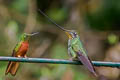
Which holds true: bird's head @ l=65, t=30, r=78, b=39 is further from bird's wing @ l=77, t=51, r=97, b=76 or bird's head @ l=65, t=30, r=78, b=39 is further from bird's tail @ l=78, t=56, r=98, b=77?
bird's tail @ l=78, t=56, r=98, b=77

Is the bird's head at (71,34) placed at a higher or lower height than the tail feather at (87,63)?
higher

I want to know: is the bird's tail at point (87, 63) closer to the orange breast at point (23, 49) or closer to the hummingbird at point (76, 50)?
the hummingbird at point (76, 50)

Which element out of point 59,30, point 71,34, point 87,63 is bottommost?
point 59,30

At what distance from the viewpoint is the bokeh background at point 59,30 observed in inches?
304

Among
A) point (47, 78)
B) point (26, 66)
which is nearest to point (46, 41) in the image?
point (26, 66)

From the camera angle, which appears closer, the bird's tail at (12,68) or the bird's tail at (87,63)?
the bird's tail at (87,63)

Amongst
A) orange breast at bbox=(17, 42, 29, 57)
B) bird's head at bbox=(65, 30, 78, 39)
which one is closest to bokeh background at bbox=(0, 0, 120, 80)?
orange breast at bbox=(17, 42, 29, 57)

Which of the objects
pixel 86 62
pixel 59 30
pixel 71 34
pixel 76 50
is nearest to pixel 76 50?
pixel 76 50

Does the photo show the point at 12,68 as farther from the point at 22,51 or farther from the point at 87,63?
the point at 87,63

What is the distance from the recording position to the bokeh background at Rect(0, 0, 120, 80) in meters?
7.71

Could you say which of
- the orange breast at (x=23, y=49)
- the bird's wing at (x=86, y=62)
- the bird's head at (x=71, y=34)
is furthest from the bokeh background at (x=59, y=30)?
the bird's wing at (x=86, y=62)

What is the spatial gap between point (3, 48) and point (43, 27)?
1.45 metres

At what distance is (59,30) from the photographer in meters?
8.70

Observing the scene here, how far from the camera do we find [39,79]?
766cm
